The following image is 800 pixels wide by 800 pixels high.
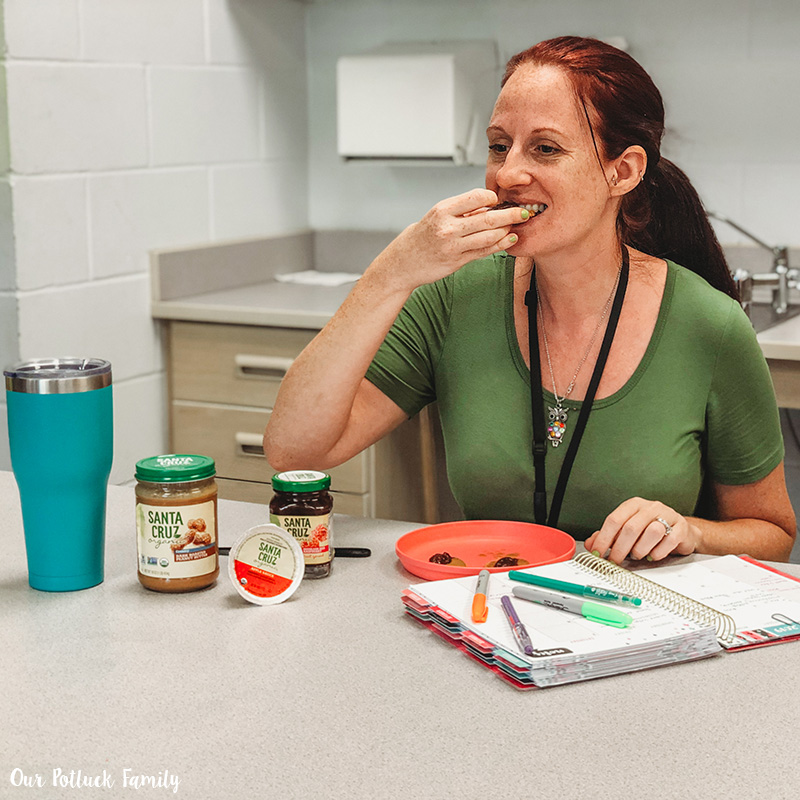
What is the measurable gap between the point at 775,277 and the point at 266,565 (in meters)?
1.85

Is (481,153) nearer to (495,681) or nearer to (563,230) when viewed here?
(563,230)

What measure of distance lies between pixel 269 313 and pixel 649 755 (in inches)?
76.8

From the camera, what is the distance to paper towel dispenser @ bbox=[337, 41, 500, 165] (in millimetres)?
2932

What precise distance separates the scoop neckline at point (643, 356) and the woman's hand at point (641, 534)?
0.92ft

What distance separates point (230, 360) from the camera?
2781mm

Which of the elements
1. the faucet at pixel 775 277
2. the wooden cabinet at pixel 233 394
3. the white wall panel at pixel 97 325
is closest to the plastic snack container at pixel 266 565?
the wooden cabinet at pixel 233 394

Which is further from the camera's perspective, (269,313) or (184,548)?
(269,313)

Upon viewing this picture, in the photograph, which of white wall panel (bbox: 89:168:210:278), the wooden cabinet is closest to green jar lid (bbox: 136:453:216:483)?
the wooden cabinet

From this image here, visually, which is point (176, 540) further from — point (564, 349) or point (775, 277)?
point (775, 277)

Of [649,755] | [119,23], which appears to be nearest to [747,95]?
[119,23]

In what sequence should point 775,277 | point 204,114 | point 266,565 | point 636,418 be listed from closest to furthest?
point 266,565 < point 636,418 < point 775,277 < point 204,114

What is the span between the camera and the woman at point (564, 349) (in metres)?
1.46

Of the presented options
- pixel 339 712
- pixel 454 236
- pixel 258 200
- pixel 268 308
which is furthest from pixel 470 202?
pixel 258 200

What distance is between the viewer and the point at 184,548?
3.79 feet
